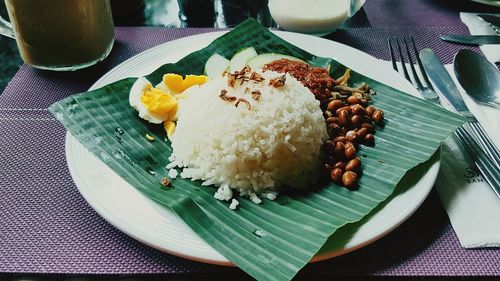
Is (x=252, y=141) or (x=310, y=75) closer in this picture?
(x=252, y=141)

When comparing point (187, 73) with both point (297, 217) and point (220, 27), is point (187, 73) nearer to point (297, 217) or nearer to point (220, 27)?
point (220, 27)

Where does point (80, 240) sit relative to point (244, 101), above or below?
below

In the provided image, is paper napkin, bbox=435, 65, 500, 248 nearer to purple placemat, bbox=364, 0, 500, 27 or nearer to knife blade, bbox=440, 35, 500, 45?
knife blade, bbox=440, 35, 500, 45

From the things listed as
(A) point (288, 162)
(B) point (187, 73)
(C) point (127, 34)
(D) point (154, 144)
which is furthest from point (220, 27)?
(A) point (288, 162)

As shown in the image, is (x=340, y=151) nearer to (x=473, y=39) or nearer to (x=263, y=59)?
(x=263, y=59)

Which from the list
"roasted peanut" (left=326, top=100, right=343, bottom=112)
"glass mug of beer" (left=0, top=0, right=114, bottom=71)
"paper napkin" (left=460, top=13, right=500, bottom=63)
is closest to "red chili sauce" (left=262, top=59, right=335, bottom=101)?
"roasted peanut" (left=326, top=100, right=343, bottom=112)

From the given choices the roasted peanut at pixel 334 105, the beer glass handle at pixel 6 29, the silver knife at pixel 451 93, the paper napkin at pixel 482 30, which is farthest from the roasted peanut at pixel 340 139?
the beer glass handle at pixel 6 29

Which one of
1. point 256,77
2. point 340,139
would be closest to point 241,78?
point 256,77

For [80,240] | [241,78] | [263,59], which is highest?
[241,78]
